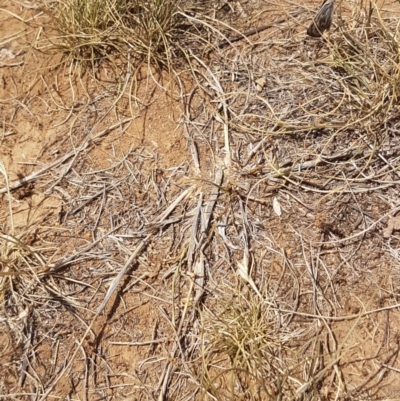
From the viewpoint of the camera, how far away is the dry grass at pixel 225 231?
1652mm

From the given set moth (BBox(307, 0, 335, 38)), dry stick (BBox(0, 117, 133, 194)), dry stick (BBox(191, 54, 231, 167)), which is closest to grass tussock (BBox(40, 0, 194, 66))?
dry stick (BBox(191, 54, 231, 167))

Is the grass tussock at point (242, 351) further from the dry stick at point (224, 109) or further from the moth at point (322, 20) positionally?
the moth at point (322, 20)

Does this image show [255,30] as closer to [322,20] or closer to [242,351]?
[322,20]

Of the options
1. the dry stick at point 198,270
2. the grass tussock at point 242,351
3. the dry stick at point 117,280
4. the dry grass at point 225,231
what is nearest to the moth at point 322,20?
the dry grass at point 225,231

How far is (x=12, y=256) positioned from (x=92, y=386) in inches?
18.0

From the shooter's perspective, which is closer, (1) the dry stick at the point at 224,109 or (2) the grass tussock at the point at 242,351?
(2) the grass tussock at the point at 242,351

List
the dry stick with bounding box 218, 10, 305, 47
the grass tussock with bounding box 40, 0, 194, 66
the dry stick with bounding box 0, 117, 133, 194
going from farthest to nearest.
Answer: the dry stick with bounding box 218, 10, 305, 47
the grass tussock with bounding box 40, 0, 194, 66
the dry stick with bounding box 0, 117, 133, 194

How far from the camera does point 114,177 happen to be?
1.96 m

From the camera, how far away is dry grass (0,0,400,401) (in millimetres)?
1652

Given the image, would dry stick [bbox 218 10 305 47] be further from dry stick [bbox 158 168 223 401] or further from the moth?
dry stick [bbox 158 168 223 401]

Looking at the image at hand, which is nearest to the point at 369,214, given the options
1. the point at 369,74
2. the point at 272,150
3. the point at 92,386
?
the point at 272,150

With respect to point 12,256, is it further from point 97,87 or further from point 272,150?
point 272,150

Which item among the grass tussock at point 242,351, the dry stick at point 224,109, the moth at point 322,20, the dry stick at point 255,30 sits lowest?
the grass tussock at point 242,351

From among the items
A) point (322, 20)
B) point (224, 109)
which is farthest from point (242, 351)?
point (322, 20)
